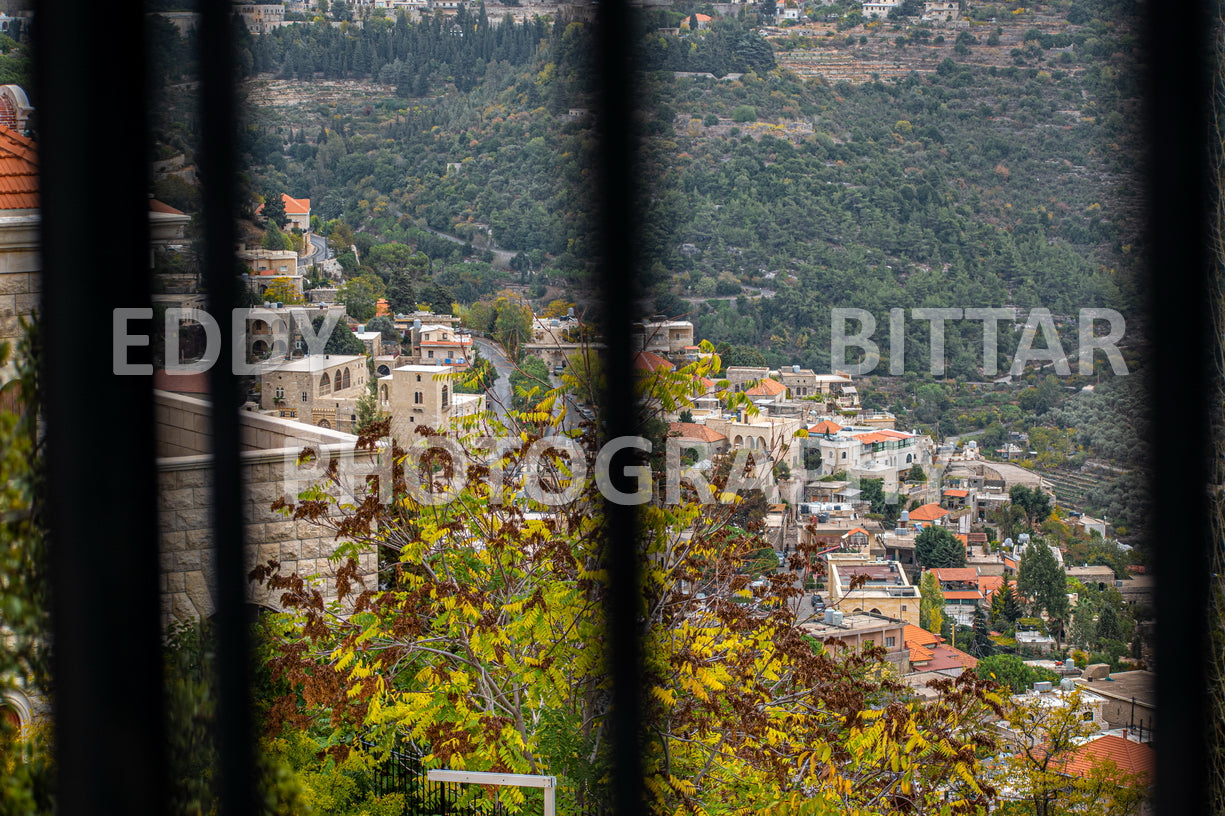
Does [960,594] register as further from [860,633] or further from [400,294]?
[400,294]

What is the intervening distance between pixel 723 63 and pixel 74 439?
141cm

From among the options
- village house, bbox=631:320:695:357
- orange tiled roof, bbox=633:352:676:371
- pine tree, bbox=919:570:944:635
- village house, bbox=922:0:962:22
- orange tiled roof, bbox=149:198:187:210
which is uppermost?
village house, bbox=922:0:962:22

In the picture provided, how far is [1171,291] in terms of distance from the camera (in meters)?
0.91

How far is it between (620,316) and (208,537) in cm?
139

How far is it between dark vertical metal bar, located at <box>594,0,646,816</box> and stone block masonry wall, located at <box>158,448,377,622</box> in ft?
3.52

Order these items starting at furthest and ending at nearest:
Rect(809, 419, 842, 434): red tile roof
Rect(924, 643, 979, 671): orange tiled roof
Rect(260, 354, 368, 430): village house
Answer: Rect(260, 354, 368, 430): village house, Rect(924, 643, 979, 671): orange tiled roof, Rect(809, 419, 842, 434): red tile roof

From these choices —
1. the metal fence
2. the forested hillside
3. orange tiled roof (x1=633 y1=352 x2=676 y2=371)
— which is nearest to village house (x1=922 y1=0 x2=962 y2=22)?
the forested hillside

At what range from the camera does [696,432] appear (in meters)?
2.38

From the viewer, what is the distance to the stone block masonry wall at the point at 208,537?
2441 mm

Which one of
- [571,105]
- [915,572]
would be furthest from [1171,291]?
[915,572]

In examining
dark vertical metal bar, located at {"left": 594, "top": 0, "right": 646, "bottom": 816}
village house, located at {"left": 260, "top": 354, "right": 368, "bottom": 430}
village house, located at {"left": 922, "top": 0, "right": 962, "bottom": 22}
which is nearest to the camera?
dark vertical metal bar, located at {"left": 594, "top": 0, "right": 646, "bottom": 816}

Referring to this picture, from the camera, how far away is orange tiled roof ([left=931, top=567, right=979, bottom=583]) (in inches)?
80.9

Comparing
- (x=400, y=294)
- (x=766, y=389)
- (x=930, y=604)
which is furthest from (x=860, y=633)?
(x=400, y=294)

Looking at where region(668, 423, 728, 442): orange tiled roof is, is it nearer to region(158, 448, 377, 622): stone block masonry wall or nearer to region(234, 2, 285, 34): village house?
region(158, 448, 377, 622): stone block masonry wall
